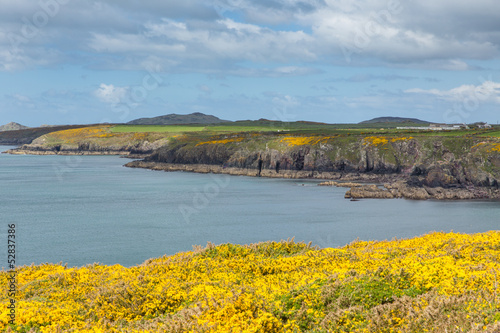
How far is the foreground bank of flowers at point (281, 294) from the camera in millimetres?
12484

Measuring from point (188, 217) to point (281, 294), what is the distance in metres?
53.0

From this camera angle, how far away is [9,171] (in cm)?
13738

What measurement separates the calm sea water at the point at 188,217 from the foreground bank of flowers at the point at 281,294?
22.4 meters

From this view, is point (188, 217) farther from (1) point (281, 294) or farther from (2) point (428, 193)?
(1) point (281, 294)

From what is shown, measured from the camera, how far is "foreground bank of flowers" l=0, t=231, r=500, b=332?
12.5m

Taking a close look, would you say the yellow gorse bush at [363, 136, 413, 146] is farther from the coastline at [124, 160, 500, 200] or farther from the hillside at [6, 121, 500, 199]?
the coastline at [124, 160, 500, 200]

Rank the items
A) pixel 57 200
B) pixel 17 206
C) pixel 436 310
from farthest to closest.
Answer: pixel 57 200 < pixel 17 206 < pixel 436 310

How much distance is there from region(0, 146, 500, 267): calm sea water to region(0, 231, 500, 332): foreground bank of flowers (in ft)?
73.7

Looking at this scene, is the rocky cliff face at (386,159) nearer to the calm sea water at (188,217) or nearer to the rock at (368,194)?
the rock at (368,194)

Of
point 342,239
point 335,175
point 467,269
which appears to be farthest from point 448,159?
point 467,269

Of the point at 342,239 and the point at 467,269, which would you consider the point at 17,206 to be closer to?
the point at 342,239

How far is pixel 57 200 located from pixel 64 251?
39220 millimetres

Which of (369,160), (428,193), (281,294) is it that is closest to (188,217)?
(428,193)

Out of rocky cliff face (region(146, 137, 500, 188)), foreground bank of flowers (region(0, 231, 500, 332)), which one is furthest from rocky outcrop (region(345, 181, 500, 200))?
foreground bank of flowers (region(0, 231, 500, 332))
